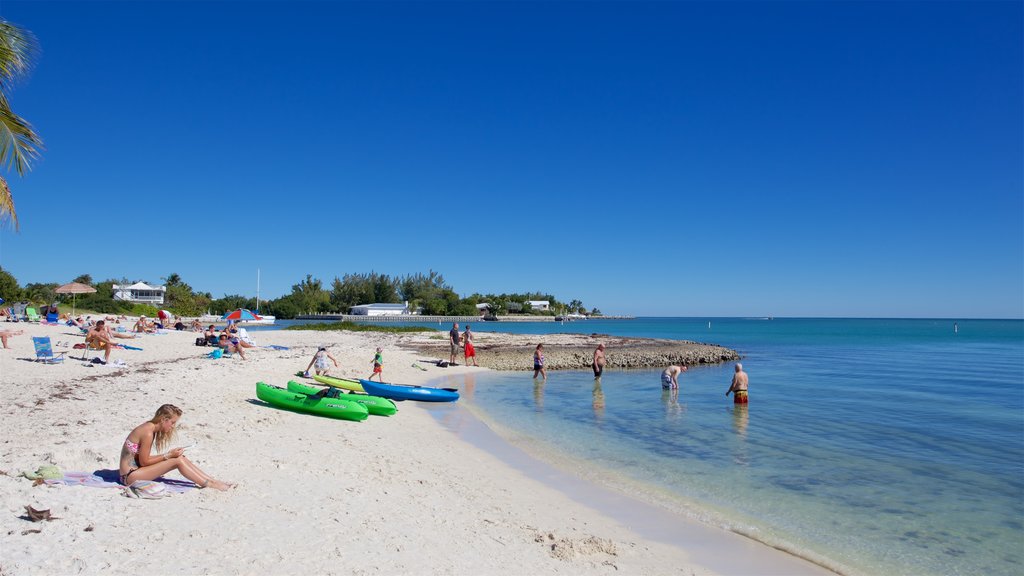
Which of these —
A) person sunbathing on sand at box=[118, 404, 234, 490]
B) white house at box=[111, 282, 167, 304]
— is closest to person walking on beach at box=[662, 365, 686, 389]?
person sunbathing on sand at box=[118, 404, 234, 490]

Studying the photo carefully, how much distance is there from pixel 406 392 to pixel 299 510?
10.0 m

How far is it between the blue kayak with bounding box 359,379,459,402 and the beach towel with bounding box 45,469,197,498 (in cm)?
919

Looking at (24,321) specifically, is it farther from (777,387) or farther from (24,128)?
(777,387)

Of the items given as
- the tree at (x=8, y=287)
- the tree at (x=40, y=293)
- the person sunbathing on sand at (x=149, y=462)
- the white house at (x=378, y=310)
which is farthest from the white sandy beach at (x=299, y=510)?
the white house at (x=378, y=310)

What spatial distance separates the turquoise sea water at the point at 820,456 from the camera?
7.08m

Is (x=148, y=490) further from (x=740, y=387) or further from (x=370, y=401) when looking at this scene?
(x=740, y=387)

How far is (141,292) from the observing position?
8731cm

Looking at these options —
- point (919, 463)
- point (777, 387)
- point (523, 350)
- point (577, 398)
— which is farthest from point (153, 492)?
point (523, 350)

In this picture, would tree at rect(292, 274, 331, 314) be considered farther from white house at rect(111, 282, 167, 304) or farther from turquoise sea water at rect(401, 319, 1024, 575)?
turquoise sea water at rect(401, 319, 1024, 575)

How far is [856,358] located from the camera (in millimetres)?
40875

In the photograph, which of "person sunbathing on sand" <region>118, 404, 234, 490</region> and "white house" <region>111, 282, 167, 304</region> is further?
"white house" <region>111, 282, 167, 304</region>

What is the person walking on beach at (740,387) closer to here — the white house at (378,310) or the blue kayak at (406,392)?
the blue kayak at (406,392)

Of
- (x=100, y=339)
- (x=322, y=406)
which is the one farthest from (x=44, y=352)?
(x=322, y=406)

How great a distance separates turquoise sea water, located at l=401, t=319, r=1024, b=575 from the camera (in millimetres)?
7082
